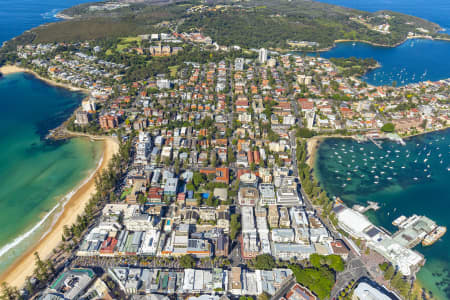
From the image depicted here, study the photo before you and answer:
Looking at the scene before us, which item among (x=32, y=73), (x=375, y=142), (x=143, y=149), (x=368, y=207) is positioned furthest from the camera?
(x=32, y=73)

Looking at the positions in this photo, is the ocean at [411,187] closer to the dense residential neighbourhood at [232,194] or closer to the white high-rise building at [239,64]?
the dense residential neighbourhood at [232,194]

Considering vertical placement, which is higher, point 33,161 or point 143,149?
point 143,149

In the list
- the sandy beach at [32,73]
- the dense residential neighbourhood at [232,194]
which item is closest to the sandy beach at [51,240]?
the dense residential neighbourhood at [232,194]

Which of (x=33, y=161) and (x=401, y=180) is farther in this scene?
(x=33, y=161)

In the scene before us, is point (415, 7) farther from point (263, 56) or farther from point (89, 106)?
point (89, 106)

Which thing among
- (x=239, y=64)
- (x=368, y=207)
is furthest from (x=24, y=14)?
(x=368, y=207)

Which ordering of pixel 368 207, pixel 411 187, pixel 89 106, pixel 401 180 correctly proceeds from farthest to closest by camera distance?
pixel 89 106 → pixel 401 180 → pixel 411 187 → pixel 368 207

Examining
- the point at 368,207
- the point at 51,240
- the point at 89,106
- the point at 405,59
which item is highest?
the point at 405,59

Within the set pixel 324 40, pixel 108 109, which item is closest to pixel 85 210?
pixel 108 109
